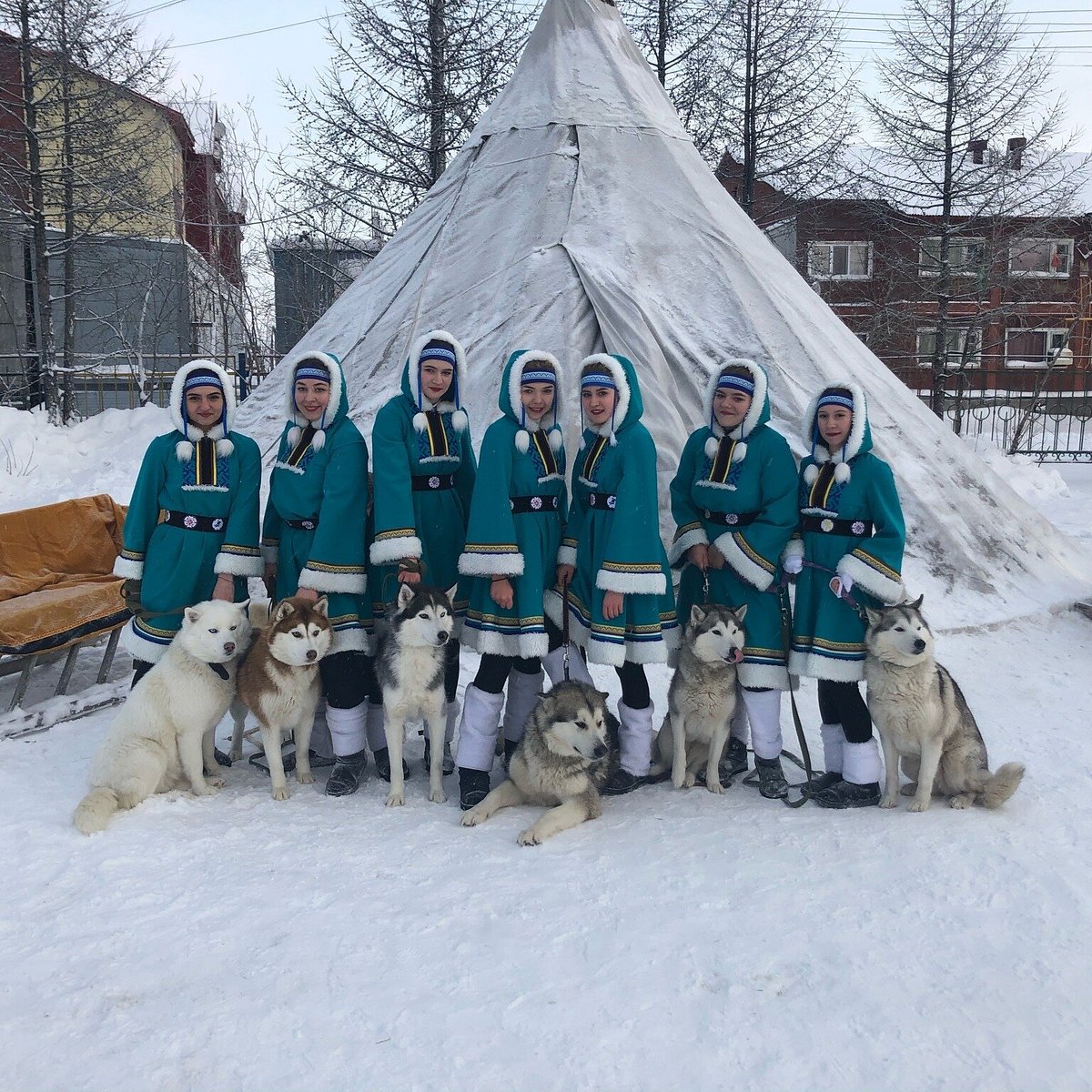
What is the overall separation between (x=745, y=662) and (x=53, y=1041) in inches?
92.6

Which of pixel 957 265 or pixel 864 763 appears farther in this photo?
pixel 957 265

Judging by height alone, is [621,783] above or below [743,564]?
below

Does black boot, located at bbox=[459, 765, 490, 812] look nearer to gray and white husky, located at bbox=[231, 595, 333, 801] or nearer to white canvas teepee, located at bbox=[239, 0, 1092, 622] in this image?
gray and white husky, located at bbox=[231, 595, 333, 801]

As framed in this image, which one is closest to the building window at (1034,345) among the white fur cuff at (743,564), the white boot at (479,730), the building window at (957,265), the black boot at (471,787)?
the building window at (957,265)

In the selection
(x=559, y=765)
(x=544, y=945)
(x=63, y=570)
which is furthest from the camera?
(x=63, y=570)

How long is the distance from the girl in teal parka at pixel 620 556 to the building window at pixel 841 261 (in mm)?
14153

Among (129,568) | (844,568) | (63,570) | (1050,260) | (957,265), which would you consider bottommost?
(63,570)

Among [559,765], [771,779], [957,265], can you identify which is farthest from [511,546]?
[957,265]

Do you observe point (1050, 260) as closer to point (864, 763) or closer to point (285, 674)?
point (864, 763)

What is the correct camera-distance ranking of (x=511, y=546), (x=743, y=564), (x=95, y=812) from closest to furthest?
(x=95, y=812) < (x=511, y=546) < (x=743, y=564)

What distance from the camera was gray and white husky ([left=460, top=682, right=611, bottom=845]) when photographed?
3.00m

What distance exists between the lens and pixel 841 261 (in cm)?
1830

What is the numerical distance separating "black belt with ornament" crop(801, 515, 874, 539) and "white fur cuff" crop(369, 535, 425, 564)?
1446mm

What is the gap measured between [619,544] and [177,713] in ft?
5.51
